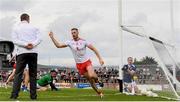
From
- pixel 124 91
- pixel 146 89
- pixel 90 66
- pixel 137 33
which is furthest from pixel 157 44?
pixel 124 91

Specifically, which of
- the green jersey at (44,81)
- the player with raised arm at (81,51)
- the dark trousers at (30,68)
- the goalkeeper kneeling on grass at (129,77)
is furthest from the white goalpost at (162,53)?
the green jersey at (44,81)

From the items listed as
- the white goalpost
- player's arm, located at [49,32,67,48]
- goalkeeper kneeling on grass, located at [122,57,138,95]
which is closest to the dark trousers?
player's arm, located at [49,32,67,48]

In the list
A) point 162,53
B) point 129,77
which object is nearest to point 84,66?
point 162,53

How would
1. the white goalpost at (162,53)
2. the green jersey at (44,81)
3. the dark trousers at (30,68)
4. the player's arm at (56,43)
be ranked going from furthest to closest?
the green jersey at (44,81) < the white goalpost at (162,53) < the player's arm at (56,43) < the dark trousers at (30,68)

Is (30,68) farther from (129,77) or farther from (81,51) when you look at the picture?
(129,77)

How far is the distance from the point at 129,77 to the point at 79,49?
7081 mm

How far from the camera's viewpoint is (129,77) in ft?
69.7

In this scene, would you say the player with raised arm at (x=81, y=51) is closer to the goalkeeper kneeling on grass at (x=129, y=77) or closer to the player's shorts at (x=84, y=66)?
the player's shorts at (x=84, y=66)

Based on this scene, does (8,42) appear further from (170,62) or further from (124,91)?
(124,91)

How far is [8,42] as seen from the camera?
47.0 feet

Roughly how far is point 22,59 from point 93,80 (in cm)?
275

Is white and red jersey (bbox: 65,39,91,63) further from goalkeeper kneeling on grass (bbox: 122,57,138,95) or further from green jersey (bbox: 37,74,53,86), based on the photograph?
green jersey (bbox: 37,74,53,86)

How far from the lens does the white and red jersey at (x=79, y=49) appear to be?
14.4 meters

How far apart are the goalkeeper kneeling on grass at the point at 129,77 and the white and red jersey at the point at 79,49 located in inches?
242
